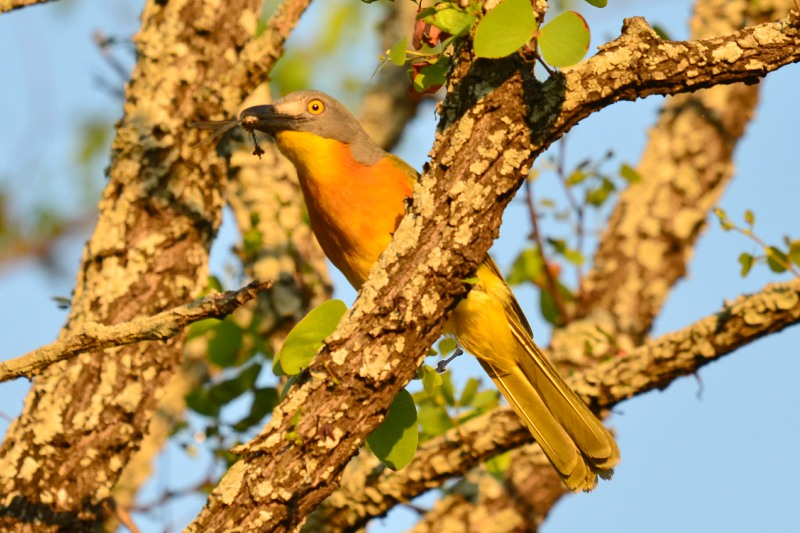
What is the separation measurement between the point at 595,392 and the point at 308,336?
212 cm

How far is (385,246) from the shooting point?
15.6 feet

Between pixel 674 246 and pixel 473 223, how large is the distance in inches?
175

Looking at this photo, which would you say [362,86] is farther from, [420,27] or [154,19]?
[420,27]

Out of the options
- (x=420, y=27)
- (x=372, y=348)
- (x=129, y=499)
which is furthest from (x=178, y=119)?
(x=129, y=499)

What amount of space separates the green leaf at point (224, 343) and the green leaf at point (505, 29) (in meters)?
3.15

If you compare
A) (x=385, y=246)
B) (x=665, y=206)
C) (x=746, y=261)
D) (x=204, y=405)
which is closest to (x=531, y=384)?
(x=385, y=246)

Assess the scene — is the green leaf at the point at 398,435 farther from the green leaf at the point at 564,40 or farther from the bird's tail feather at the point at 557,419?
the bird's tail feather at the point at 557,419

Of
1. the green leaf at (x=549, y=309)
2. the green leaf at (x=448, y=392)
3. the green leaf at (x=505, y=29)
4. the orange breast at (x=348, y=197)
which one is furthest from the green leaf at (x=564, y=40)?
the green leaf at (x=549, y=309)

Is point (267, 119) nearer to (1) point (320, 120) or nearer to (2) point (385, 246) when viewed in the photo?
(1) point (320, 120)

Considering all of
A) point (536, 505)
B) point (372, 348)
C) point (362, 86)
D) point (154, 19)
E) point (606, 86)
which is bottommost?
point (372, 348)

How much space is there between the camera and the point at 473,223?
10.1 feet

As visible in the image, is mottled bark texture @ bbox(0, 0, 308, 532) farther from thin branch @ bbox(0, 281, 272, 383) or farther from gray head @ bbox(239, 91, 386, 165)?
thin branch @ bbox(0, 281, 272, 383)

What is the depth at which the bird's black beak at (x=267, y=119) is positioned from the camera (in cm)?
469

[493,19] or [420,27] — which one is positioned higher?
[420,27]
